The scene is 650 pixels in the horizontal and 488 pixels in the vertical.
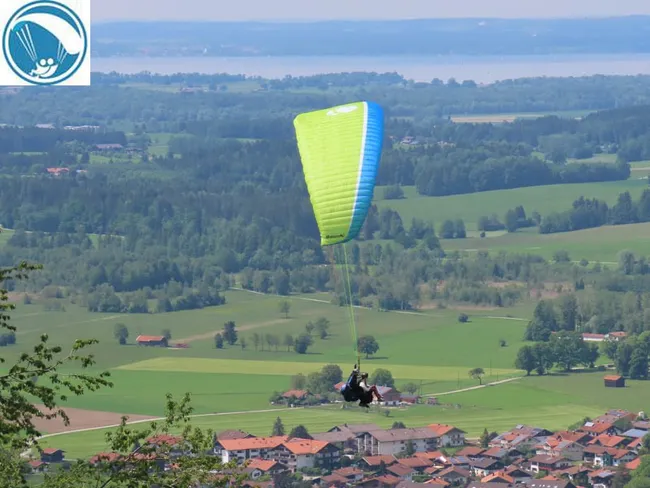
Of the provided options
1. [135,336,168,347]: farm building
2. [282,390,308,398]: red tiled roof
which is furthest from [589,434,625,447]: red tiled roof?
[135,336,168,347]: farm building

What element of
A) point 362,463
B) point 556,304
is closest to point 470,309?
point 556,304

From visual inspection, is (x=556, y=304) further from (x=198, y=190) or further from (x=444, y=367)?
(x=198, y=190)

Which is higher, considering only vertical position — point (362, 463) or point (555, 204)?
point (555, 204)

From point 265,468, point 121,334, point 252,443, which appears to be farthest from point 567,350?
point 265,468

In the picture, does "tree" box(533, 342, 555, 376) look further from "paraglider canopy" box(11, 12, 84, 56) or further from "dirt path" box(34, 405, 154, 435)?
"paraglider canopy" box(11, 12, 84, 56)

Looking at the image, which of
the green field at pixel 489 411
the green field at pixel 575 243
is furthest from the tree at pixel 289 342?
the green field at pixel 575 243

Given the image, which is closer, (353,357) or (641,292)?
(353,357)

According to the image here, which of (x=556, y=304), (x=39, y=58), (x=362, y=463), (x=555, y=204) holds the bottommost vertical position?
(x=362, y=463)

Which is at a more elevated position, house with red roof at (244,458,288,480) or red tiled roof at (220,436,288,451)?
red tiled roof at (220,436,288,451)
